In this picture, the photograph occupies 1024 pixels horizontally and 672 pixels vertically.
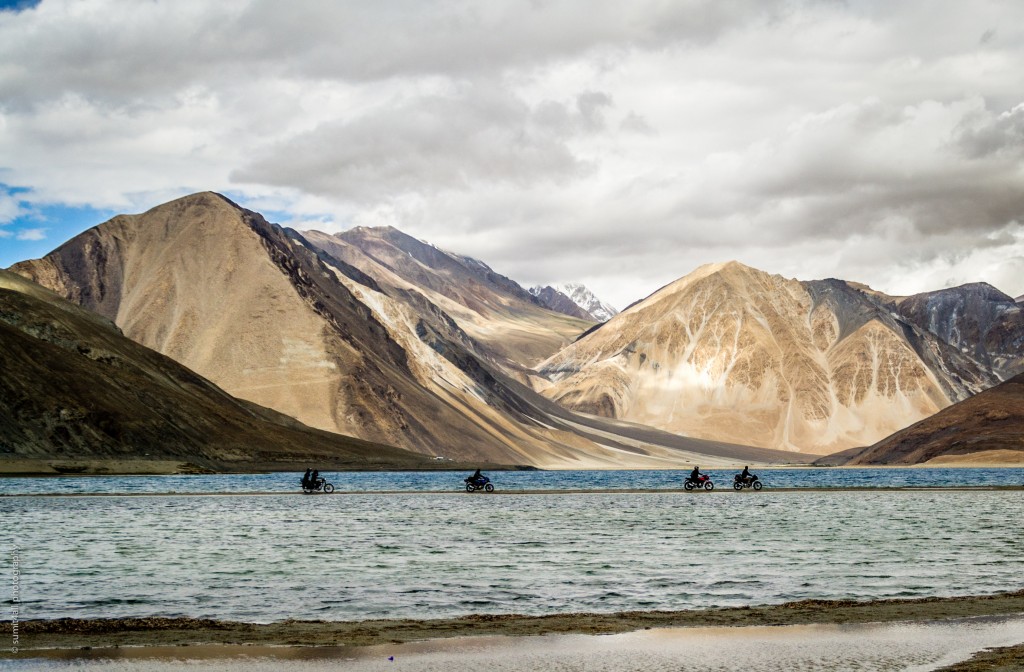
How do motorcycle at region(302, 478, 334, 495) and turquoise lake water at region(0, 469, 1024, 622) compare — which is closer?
turquoise lake water at region(0, 469, 1024, 622)

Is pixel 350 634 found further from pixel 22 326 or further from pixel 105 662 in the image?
pixel 22 326

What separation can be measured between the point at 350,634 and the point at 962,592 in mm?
19630

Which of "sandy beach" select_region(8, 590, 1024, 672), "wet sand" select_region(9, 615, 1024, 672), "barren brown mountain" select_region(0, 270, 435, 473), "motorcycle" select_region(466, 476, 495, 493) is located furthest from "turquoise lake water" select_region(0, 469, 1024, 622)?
"barren brown mountain" select_region(0, 270, 435, 473)

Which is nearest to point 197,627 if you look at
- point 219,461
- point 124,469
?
point 124,469

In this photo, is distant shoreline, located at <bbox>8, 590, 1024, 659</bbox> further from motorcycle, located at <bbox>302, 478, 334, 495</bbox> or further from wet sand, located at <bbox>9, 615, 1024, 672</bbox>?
motorcycle, located at <bbox>302, 478, 334, 495</bbox>

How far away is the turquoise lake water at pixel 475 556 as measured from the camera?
113ft

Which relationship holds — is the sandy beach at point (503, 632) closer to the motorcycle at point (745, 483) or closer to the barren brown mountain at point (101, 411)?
the motorcycle at point (745, 483)

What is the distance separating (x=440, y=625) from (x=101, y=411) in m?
140

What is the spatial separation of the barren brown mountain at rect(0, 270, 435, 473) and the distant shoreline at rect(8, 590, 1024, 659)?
112m

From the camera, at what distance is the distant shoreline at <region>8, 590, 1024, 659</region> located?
25.9 metres

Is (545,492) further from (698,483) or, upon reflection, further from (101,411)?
(101,411)

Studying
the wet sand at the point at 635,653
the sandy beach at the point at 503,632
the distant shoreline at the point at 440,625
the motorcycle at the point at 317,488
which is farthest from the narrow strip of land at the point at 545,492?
the wet sand at the point at 635,653

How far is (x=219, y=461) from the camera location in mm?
172250

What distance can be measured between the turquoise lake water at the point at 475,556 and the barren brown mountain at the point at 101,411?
59.1 meters
